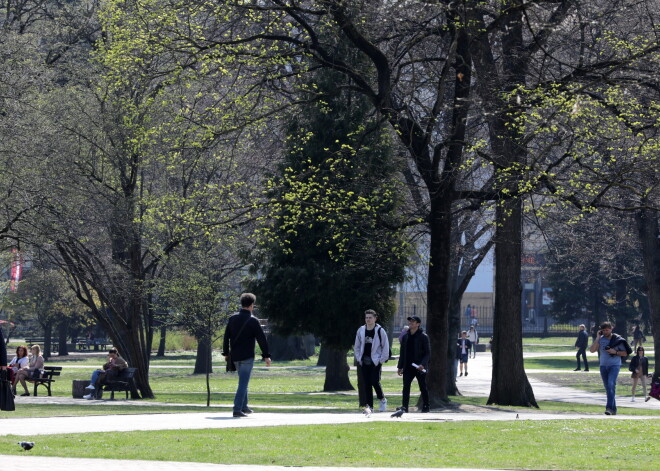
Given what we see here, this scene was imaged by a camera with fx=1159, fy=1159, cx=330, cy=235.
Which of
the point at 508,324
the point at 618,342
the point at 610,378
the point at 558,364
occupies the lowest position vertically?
the point at 558,364

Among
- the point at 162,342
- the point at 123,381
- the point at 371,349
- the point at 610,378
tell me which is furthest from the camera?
the point at 162,342

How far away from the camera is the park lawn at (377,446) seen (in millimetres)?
11156

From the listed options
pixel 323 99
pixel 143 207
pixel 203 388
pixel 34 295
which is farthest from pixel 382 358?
pixel 34 295

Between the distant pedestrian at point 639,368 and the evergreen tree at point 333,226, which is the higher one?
the evergreen tree at point 333,226

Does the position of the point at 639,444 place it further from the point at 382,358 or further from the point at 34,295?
the point at 34,295

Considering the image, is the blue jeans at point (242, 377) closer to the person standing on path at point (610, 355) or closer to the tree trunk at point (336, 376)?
the person standing on path at point (610, 355)

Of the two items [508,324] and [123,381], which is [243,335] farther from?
[123,381]

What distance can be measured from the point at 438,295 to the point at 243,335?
7.31 metres

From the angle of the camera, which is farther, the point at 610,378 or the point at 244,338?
the point at 610,378

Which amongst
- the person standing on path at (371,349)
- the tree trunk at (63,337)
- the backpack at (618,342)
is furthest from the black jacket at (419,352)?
the tree trunk at (63,337)

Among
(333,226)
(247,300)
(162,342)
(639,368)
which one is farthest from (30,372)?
(162,342)

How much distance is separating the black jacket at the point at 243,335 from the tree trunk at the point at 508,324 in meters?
10.1

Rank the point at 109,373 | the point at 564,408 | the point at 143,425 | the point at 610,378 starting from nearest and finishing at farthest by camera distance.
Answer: the point at 143,425 < the point at 610,378 < the point at 564,408 < the point at 109,373

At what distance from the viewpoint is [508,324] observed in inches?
1017
